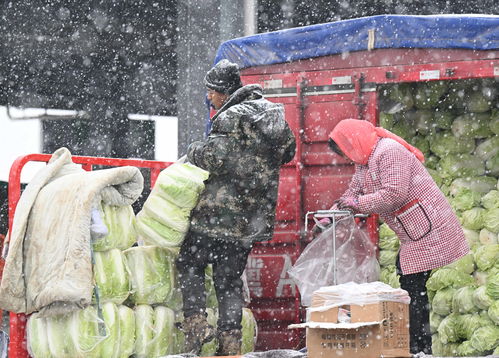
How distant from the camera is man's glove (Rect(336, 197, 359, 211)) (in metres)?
6.53

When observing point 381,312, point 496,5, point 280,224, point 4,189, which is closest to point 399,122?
point 280,224

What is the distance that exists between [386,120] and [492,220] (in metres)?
1.50

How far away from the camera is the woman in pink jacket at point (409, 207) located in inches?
251

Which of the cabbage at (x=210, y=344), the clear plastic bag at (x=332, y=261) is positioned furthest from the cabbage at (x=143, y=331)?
Answer: the clear plastic bag at (x=332, y=261)

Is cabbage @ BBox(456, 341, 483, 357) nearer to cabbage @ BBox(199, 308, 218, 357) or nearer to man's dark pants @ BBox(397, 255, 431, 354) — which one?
man's dark pants @ BBox(397, 255, 431, 354)

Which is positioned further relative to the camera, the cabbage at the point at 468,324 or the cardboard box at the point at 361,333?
the cabbage at the point at 468,324

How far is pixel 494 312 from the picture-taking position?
7.77 m

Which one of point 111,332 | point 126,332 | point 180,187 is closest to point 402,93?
point 180,187

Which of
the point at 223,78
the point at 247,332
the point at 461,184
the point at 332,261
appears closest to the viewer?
the point at 223,78

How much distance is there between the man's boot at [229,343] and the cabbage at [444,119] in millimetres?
3594

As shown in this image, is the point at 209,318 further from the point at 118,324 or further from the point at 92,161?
the point at 92,161

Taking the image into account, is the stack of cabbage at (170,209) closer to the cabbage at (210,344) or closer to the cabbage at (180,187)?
the cabbage at (180,187)

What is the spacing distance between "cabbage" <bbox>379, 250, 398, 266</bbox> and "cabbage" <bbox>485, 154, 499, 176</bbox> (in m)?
1.26

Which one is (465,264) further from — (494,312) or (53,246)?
(53,246)
